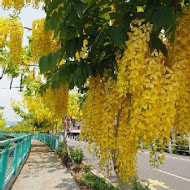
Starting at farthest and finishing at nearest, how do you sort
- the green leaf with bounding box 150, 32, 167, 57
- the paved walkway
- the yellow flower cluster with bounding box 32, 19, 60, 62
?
the paved walkway, the yellow flower cluster with bounding box 32, 19, 60, 62, the green leaf with bounding box 150, 32, 167, 57

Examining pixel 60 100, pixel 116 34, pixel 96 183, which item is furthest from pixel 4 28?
pixel 96 183

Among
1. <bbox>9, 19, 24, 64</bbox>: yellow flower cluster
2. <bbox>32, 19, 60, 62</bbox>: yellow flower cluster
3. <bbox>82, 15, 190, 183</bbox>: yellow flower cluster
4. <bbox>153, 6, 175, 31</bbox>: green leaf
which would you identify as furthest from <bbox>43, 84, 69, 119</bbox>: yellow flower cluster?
<bbox>153, 6, 175, 31</bbox>: green leaf

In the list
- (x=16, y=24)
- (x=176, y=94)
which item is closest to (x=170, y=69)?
(x=176, y=94)

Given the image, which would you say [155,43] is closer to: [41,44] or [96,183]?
[41,44]

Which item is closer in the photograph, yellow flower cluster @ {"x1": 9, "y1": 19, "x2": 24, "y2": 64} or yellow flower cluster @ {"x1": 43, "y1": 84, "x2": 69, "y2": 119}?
yellow flower cluster @ {"x1": 43, "y1": 84, "x2": 69, "y2": 119}

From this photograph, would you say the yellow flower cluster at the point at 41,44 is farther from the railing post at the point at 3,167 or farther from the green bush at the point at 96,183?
the green bush at the point at 96,183

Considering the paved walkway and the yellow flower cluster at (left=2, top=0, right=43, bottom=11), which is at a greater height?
the yellow flower cluster at (left=2, top=0, right=43, bottom=11)


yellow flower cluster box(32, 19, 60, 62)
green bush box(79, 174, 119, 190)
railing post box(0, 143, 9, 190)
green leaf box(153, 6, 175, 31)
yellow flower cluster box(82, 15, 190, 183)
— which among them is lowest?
green bush box(79, 174, 119, 190)

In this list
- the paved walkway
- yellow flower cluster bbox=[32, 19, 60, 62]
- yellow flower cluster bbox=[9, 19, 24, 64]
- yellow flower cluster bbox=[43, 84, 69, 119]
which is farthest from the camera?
the paved walkway

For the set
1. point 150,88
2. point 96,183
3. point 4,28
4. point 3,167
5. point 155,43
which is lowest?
point 96,183

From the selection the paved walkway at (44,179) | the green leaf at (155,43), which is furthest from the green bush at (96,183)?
the green leaf at (155,43)

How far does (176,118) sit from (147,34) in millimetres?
629

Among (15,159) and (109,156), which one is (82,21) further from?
(15,159)

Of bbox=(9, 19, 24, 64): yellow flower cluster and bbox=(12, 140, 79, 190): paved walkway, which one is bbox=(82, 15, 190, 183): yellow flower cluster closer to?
bbox=(9, 19, 24, 64): yellow flower cluster
